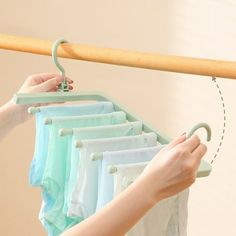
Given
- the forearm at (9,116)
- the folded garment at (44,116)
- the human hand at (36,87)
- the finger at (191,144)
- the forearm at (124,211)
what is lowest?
the forearm at (124,211)

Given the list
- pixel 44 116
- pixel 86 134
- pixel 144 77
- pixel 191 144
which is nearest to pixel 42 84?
pixel 44 116

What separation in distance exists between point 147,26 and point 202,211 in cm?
66

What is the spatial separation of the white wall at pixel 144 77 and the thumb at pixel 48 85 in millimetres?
691

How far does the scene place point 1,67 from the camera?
2.39 m

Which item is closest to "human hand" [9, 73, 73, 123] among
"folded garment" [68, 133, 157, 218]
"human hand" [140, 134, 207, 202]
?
"folded garment" [68, 133, 157, 218]

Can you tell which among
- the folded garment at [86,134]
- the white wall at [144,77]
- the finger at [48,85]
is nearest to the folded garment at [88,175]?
the folded garment at [86,134]

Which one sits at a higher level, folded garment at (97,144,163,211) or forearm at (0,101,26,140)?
forearm at (0,101,26,140)

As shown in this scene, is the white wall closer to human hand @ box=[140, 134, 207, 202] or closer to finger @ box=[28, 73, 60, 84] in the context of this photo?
finger @ box=[28, 73, 60, 84]

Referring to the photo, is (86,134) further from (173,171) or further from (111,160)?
(173,171)

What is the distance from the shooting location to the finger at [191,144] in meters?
0.86

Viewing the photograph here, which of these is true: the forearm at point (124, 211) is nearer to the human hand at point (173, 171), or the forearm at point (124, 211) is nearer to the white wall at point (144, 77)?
the human hand at point (173, 171)

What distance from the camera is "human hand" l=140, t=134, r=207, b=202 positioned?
847 millimetres

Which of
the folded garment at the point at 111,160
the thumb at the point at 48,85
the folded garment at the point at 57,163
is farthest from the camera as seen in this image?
the thumb at the point at 48,85

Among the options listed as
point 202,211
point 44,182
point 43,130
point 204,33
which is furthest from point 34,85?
point 202,211
